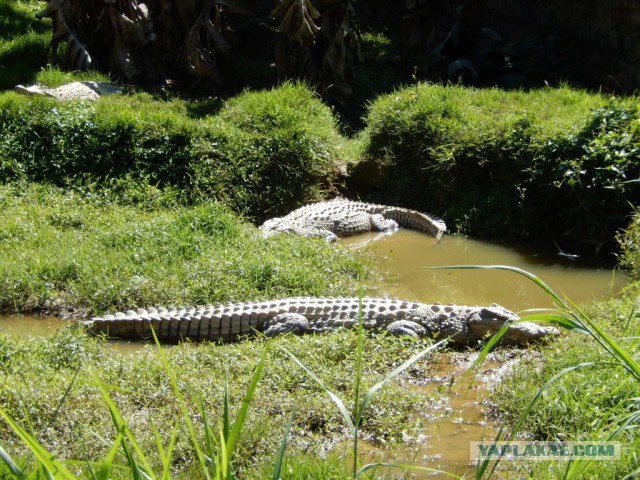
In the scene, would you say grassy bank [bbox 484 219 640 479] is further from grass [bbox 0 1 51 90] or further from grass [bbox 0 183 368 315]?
grass [bbox 0 1 51 90]

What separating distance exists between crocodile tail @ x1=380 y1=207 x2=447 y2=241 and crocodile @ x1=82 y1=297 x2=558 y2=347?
2.37 m

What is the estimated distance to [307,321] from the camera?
6164mm

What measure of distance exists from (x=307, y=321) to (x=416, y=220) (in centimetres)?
327

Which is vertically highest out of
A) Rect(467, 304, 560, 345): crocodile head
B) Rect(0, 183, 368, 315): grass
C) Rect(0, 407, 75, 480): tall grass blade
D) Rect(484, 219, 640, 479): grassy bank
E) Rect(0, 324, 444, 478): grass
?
Rect(0, 407, 75, 480): tall grass blade

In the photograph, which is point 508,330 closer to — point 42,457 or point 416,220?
point 416,220

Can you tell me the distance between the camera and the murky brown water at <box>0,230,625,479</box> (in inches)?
179

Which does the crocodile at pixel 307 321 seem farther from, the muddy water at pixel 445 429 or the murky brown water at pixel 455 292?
the muddy water at pixel 445 429

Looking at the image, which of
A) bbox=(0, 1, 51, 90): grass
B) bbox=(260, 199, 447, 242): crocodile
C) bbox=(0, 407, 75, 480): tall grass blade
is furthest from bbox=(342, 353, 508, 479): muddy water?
bbox=(0, 1, 51, 90): grass

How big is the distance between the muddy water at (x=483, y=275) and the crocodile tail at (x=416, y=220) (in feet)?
0.39

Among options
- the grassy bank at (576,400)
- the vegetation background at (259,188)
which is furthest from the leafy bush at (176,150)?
the grassy bank at (576,400)

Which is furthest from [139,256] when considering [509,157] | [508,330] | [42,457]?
[42,457]

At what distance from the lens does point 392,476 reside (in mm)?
3904

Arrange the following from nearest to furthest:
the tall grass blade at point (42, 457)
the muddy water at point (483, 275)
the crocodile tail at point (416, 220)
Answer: the tall grass blade at point (42, 457) < the muddy water at point (483, 275) < the crocodile tail at point (416, 220)

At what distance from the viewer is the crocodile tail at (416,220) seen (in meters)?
8.66
